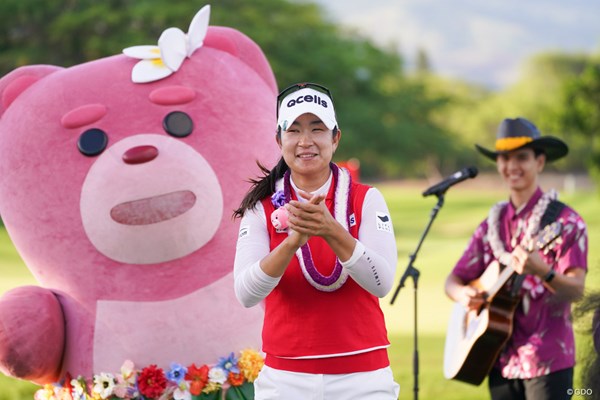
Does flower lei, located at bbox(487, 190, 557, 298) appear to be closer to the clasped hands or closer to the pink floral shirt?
the pink floral shirt

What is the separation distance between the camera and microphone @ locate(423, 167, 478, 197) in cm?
410

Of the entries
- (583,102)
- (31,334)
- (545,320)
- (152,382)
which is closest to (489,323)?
(545,320)

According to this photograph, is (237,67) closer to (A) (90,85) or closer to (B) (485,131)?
(A) (90,85)

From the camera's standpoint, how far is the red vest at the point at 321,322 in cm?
228

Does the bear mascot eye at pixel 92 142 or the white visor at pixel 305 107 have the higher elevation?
the bear mascot eye at pixel 92 142

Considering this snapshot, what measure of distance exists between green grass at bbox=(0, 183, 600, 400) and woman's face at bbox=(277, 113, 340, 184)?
0.81m

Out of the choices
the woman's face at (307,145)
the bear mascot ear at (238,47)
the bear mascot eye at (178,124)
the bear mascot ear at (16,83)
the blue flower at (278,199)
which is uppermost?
the bear mascot ear at (238,47)

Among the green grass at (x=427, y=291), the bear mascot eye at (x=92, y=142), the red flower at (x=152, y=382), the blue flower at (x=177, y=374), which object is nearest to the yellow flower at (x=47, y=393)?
the red flower at (x=152, y=382)

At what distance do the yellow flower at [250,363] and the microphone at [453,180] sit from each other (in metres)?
1.11

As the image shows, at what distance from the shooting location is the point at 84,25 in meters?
21.2

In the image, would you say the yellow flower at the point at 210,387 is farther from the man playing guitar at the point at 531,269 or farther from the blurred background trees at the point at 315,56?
the blurred background trees at the point at 315,56

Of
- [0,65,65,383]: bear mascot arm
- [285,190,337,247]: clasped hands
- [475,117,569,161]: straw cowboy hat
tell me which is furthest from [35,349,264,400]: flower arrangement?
[285,190,337,247]: clasped hands

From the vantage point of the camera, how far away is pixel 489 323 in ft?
11.9

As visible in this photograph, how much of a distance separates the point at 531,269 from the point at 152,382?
1621mm
